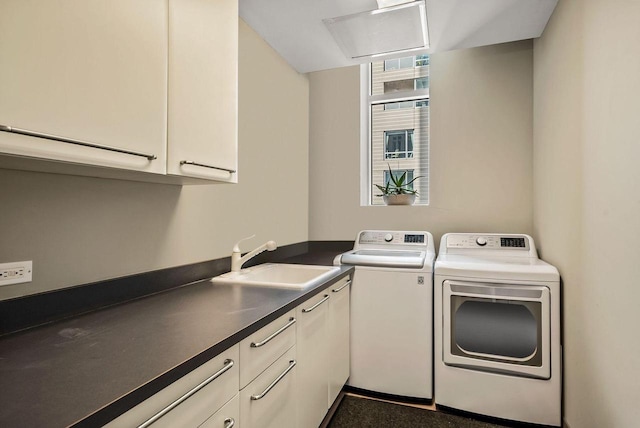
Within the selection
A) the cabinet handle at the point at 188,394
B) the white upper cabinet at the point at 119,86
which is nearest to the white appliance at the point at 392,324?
the white upper cabinet at the point at 119,86

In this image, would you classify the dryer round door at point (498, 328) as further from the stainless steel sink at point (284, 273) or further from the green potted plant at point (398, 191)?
the green potted plant at point (398, 191)

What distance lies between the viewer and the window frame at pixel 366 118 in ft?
10.0

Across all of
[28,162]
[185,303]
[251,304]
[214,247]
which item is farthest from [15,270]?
[214,247]

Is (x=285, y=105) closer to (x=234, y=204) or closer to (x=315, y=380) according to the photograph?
(x=234, y=204)

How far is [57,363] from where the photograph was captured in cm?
79

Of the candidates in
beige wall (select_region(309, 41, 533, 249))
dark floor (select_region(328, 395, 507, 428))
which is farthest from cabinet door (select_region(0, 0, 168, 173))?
beige wall (select_region(309, 41, 533, 249))

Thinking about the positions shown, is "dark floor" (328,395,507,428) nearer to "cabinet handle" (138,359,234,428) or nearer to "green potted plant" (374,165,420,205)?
"cabinet handle" (138,359,234,428)

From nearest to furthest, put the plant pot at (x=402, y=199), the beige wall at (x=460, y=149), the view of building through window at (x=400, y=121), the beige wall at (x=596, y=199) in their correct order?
the beige wall at (x=596, y=199) → the beige wall at (x=460, y=149) → the plant pot at (x=402, y=199) → the view of building through window at (x=400, y=121)

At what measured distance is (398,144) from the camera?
3115mm

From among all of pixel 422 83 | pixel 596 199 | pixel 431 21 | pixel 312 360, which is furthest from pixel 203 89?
pixel 422 83

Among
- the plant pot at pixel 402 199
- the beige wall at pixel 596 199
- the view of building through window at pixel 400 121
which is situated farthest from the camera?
the view of building through window at pixel 400 121

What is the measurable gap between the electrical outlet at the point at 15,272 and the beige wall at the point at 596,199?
199 centimetres

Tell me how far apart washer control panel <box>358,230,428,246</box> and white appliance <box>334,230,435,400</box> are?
0.95 feet

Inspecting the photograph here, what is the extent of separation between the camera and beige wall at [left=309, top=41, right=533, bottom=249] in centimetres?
262
